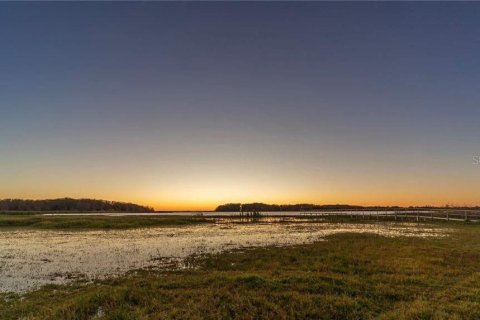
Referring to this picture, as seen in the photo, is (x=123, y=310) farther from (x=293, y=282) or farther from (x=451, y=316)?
(x=451, y=316)

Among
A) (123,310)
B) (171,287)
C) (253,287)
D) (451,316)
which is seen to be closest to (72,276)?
(171,287)

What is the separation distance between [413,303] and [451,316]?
143cm

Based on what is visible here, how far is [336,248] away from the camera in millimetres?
26125

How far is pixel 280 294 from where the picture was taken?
12.9 meters

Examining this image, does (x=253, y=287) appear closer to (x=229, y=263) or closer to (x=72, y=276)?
(x=229, y=263)

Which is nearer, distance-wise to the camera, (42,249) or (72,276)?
(72,276)

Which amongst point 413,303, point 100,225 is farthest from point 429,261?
point 100,225

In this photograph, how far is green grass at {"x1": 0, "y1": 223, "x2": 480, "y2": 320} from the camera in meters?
11.3

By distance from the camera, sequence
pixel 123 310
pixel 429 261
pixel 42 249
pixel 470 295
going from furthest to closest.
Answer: pixel 42 249 → pixel 429 261 → pixel 470 295 → pixel 123 310

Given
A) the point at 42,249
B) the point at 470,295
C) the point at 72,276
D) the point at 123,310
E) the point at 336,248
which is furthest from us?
the point at 42,249

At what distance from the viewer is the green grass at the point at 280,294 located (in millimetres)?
11336

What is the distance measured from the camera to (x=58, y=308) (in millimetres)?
11906

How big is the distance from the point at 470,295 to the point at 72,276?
55.5ft

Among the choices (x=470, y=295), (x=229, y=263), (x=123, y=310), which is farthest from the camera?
(x=229, y=263)
